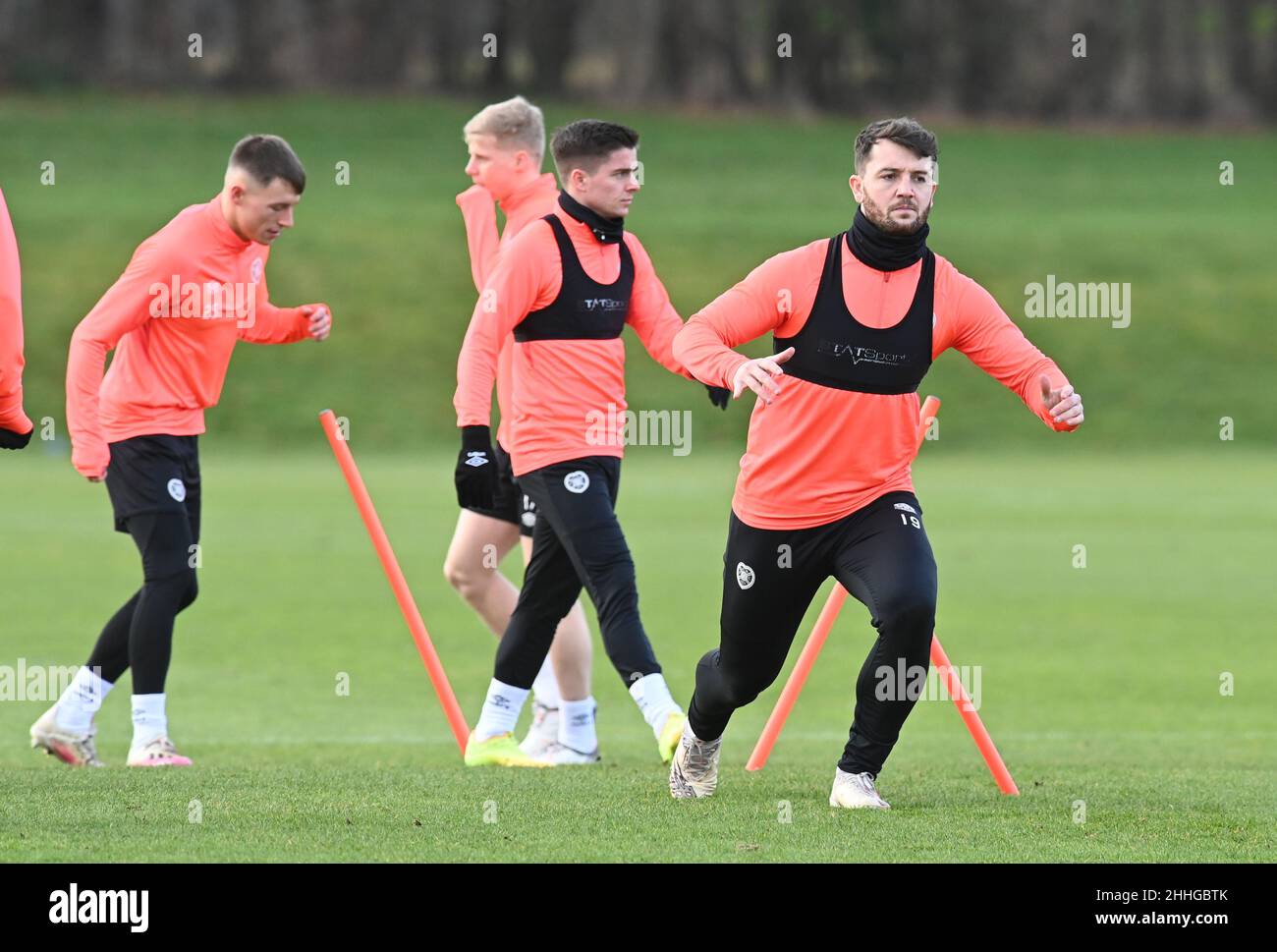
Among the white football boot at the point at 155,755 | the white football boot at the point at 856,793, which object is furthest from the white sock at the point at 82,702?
the white football boot at the point at 856,793

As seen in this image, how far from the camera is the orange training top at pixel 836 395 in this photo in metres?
6.74

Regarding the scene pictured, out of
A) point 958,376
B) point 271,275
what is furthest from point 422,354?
point 958,376

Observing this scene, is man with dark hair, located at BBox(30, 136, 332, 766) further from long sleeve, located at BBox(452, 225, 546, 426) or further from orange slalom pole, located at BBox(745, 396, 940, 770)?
orange slalom pole, located at BBox(745, 396, 940, 770)

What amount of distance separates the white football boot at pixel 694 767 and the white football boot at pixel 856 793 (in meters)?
0.47

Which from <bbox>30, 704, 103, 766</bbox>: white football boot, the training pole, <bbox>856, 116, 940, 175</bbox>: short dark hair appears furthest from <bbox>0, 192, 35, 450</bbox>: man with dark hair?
the training pole

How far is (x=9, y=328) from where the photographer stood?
642 centimetres

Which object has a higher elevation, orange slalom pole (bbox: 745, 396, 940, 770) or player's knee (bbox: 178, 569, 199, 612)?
player's knee (bbox: 178, 569, 199, 612)

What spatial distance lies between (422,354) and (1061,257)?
40.7ft

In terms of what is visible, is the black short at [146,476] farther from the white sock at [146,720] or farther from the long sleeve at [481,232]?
the long sleeve at [481,232]

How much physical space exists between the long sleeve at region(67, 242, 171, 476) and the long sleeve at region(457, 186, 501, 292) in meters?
1.35

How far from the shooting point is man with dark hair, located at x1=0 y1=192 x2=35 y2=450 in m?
6.37

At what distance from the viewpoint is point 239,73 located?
56.0 metres

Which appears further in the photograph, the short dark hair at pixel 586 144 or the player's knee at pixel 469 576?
the player's knee at pixel 469 576
